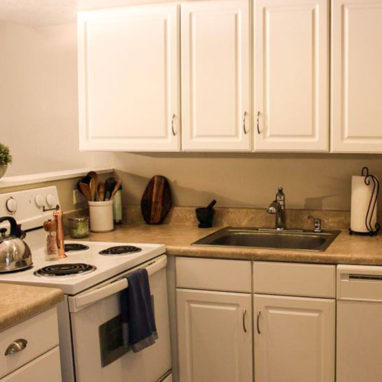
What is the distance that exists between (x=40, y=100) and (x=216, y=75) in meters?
1.33

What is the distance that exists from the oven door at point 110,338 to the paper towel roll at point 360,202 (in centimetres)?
101

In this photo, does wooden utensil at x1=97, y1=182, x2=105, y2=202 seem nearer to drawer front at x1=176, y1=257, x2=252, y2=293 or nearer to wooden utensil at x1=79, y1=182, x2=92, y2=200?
wooden utensil at x1=79, y1=182, x2=92, y2=200

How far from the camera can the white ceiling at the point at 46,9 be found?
10.8 ft

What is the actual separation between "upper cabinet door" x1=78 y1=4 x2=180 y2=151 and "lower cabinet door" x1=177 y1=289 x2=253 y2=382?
83cm

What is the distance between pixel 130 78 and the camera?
11.0 ft

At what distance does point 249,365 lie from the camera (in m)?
3.00

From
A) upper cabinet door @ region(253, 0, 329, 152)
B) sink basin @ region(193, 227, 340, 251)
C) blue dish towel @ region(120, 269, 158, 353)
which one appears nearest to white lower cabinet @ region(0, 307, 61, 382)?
blue dish towel @ region(120, 269, 158, 353)

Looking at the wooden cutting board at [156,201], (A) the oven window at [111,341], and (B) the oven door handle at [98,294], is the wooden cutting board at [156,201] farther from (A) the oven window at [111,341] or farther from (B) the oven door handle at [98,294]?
(A) the oven window at [111,341]

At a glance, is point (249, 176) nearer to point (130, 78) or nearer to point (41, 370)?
point (130, 78)

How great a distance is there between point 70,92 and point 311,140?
1609 mm

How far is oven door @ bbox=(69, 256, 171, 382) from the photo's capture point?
239 centimetres

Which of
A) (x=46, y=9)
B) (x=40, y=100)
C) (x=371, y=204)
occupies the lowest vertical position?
(x=371, y=204)

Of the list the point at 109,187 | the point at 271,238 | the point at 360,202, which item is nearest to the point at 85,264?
the point at 109,187

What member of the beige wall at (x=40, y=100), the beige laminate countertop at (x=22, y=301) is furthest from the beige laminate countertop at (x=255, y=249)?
the beige laminate countertop at (x=22, y=301)
